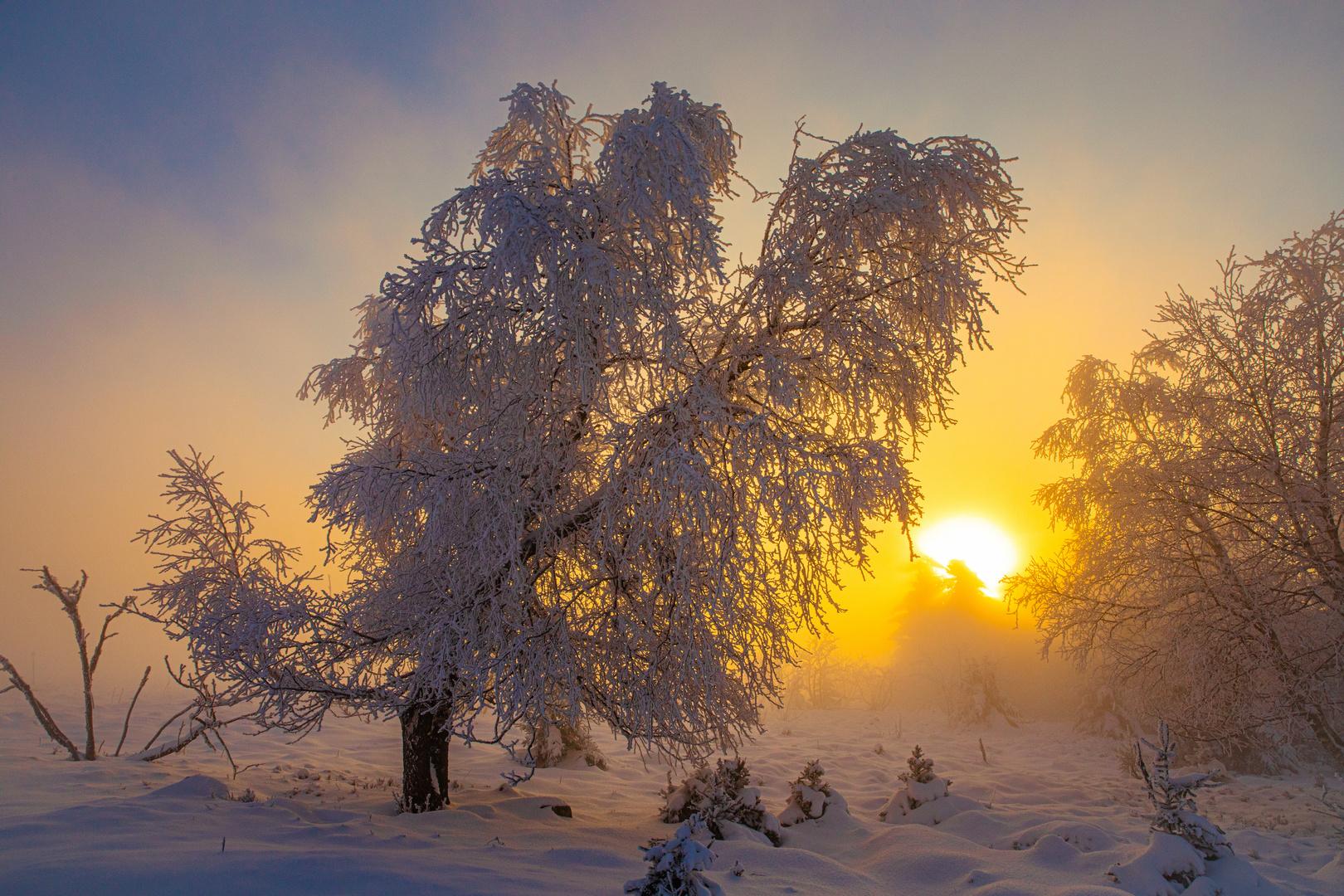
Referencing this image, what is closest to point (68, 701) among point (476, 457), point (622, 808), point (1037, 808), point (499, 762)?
point (499, 762)

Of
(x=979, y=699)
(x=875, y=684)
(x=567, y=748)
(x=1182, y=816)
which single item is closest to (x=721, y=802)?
(x=1182, y=816)

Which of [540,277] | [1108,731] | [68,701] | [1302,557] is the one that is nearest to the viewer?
[540,277]

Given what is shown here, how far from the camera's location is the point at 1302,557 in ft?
19.8

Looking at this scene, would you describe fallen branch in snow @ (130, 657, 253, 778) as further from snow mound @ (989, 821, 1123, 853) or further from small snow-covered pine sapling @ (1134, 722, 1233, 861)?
small snow-covered pine sapling @ (1134, 722, 1233, 861)

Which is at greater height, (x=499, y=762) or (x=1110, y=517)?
(x=1110, y=517)

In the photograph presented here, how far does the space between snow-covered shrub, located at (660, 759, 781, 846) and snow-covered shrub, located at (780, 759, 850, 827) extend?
29cm

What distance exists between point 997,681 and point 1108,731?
3.54 metres

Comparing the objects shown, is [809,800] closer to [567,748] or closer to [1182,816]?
[1182,816]

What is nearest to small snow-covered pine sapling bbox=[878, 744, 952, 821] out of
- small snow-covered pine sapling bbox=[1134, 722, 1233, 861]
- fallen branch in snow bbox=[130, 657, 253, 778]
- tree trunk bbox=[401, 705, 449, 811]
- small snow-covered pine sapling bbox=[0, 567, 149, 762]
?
small snow-covered pine sapling bbox=[1134, 722, 1233, 861]

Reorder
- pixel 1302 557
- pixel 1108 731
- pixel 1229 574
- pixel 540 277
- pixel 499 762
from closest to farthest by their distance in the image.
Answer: pixel 540 277 < pixel 1302 557 < pixel 1229 574 < pixel 499 762 < pixel 1108 731

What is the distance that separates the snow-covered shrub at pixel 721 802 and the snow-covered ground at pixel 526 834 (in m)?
0.22

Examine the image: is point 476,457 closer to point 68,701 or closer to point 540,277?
point 540,277

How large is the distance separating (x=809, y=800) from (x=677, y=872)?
359cm

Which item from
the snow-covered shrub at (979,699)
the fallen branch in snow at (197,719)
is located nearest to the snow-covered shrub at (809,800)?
the fallen branch in snow at (197,719)
